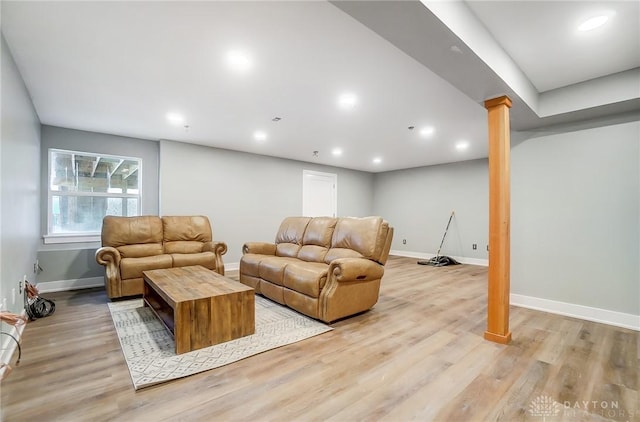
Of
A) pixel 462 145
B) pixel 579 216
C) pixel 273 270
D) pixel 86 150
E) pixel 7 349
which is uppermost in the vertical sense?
pixel 462 145

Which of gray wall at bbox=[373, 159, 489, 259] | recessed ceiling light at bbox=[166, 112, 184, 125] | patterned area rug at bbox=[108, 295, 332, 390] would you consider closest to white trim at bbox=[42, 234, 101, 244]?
patterned area rug at bbox=[108, 295, 332, 390]

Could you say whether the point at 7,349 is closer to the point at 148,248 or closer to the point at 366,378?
the point at 148,248

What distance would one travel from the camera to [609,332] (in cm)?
260

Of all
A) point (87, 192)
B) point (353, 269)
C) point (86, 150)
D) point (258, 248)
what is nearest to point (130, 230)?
point (87, 192)

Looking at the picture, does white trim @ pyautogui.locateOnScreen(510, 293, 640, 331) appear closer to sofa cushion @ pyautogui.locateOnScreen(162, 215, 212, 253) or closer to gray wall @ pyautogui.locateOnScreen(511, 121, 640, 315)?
gray wall @ pyautogui.locateOnScreen(511, 121, 640, 315)

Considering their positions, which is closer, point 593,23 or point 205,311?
point 593,23

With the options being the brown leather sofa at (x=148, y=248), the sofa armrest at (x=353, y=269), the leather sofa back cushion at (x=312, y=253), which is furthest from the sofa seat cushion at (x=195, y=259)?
the sofa armrest at (x=353, y=269)

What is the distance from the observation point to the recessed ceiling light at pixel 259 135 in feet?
14.1

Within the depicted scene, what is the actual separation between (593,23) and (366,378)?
112 inches

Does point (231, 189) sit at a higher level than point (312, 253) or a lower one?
higher

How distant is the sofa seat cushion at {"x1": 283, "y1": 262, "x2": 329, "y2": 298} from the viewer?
9.02 ft

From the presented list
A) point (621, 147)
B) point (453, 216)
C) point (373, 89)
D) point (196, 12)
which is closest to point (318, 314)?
point (373, 89)

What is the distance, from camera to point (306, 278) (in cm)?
282

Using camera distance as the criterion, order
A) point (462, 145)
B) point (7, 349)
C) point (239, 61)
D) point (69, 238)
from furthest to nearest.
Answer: point (462, 145)
point (69, 238)
point (239, 61)
point (7, 349)
